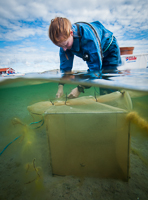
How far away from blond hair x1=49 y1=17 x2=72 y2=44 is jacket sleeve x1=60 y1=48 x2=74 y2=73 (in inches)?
24.1

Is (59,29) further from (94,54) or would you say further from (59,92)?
(59,92)

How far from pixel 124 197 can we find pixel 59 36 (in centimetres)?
211

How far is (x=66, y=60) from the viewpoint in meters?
2.27

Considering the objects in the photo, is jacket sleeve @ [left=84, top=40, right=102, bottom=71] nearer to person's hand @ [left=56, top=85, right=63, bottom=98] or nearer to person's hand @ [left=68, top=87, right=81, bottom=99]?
person's hand @ [left=68, top=87, right=81, bottom=99]

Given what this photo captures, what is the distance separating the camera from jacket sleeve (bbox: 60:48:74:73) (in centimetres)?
219

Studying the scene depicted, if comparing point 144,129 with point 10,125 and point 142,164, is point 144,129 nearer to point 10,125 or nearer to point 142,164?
point 142,164

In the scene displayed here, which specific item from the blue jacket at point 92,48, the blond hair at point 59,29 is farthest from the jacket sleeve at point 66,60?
the blond hair at point 59,29

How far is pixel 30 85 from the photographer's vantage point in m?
1.89

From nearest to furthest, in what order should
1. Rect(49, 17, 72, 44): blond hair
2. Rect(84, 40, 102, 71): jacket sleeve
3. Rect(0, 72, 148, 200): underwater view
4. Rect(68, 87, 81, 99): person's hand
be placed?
Rect(0, 72, 148, 200): underwater view < Rect(49, 17, 72, 44): blond hair < Rect(84, 40, 102, 71): jacket sleeve < Rect(68, 87, 81, 99): person's hand

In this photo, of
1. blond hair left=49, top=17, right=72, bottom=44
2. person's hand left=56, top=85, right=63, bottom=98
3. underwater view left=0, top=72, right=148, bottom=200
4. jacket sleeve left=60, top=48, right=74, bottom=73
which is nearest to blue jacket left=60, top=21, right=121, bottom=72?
jacket sleeve left=60, top=48, right=74, bottom=73

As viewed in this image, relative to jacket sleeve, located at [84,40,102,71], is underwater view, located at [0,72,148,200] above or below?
below

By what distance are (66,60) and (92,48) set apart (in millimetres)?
798

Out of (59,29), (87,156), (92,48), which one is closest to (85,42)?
(92,48)

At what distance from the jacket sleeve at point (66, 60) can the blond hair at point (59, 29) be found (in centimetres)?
61
